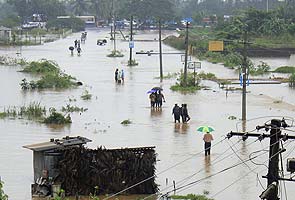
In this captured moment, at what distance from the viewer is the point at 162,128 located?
29.1m

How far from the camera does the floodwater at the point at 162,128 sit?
20312 mm

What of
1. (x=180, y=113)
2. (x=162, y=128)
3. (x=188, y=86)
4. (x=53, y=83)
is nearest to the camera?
A: (x=162, y=128)

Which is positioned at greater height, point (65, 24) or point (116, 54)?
point (65, 24)

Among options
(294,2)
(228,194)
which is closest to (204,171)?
(228,194)

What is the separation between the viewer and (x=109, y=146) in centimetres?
2506

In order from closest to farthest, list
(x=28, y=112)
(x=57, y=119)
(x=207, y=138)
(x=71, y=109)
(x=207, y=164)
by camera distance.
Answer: (x=207, y=164) < (x=207, y=138) < (x=57, y=119) < (x=28, y=112) < (x=71, y=109)

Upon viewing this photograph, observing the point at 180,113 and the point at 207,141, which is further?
the point at 180,113

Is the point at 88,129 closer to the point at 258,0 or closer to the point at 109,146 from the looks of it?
the point at 109,146

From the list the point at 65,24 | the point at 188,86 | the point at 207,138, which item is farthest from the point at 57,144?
the point at 65,24

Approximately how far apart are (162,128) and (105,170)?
35.4ft

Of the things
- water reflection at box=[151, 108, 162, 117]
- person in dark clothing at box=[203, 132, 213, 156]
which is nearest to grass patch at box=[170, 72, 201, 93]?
water reflection at box=[151, 108, 162, 117]

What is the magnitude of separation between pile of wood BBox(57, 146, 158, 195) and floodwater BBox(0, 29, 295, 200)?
0.73 metres

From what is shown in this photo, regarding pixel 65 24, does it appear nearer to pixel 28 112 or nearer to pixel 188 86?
pixel 188 86

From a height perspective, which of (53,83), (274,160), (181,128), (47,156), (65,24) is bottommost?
(181,128)
